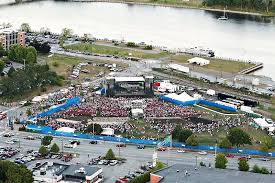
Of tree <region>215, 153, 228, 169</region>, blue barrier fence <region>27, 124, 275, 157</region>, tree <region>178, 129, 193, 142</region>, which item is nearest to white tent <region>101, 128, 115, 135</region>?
blue barrier fence <region>27, 124, 275, 157</region>

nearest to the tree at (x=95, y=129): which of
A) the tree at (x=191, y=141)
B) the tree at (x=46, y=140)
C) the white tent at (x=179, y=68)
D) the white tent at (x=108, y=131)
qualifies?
the white tent at (x=108, y=131)

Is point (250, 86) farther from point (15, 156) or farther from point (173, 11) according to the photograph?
point (173, 11)

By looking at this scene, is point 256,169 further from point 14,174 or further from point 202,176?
point 14,174

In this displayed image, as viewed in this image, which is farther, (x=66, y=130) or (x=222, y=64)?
(x=222, y=64)

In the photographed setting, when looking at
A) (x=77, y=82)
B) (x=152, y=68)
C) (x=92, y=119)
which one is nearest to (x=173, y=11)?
(x=152, y=68)

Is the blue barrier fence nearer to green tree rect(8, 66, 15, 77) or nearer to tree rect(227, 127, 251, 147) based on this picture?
tree rect(227, 127, 251, 147)

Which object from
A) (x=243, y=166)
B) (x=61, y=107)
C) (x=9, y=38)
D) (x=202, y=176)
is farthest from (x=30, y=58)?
(x=202, y=176)
